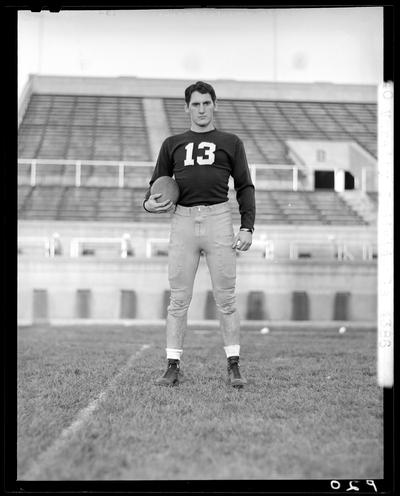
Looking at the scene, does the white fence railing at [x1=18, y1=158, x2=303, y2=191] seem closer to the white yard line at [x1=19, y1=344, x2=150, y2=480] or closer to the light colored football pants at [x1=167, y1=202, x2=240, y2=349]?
the light colored football pants at [x1=167, y1=202, x2=240, y2=349]

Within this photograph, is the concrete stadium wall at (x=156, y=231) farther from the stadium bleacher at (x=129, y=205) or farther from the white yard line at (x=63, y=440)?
the white yard line at (x=63, y=440)

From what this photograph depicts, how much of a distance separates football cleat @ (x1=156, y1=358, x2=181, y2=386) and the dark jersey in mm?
836

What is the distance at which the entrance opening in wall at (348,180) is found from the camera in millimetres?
18766

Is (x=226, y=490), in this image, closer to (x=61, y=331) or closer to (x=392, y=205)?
(x=392, y=205)

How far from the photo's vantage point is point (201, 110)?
3904 mm

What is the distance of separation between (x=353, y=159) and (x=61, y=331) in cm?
1334

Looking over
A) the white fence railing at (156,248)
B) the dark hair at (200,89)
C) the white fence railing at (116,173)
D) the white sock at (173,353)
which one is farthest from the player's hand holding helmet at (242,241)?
the white fence railing at (116,173)

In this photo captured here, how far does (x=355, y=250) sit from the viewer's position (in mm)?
13742

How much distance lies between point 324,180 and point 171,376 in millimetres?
15896

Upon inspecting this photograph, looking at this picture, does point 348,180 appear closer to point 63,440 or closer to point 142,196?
point 142,196

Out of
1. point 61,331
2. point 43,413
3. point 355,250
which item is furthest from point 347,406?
point 355,250

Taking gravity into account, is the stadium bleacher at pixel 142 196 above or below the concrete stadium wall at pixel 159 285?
above

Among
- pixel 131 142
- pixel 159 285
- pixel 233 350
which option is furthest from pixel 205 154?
pixel 131 142

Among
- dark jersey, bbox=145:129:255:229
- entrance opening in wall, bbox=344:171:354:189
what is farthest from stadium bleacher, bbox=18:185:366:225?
dark jersey, bbox=145:129:255:229
